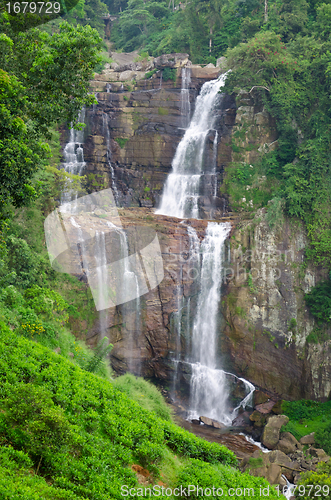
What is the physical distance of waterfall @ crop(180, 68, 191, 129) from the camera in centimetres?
2380

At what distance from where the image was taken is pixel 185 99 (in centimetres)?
2397

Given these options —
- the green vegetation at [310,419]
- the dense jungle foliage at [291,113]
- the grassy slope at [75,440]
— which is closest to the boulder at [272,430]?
the green vegetation at [310,419]

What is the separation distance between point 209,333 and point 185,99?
14.9 m

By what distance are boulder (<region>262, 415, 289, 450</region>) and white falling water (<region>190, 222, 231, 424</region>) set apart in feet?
8.35

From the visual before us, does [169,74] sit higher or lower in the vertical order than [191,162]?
higher

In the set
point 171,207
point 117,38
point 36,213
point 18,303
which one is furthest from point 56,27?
point 18,303

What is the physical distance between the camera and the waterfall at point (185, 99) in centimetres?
2380

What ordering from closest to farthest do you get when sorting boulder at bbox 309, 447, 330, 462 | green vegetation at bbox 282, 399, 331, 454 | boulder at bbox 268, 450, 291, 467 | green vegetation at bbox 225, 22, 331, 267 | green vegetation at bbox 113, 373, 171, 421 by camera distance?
green vegetation at bbox 113, 373, 171, 421 < boulder at bbox 268, 450, 291, 467 < boulder at bbox 309, 447, 330, 462 < green vegetation at bbox 282, 399, 331, 454 < green vegetation at bbox 225, 22, 331, 267

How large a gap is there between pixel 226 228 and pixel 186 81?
11.3m

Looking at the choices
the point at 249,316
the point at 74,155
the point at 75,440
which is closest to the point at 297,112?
the point at 249,316

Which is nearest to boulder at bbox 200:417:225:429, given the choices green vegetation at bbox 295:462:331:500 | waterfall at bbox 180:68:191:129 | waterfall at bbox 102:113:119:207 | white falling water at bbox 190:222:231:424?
white falling water at bbox 190:222:231:424

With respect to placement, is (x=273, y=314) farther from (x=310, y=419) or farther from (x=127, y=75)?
(x=127, y=75)

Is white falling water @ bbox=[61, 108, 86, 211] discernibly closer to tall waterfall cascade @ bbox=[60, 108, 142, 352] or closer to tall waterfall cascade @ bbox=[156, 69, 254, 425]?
tall waterfall cascade @ bbox=[60, 108, 142, 352]

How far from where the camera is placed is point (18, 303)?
10.4 meters
